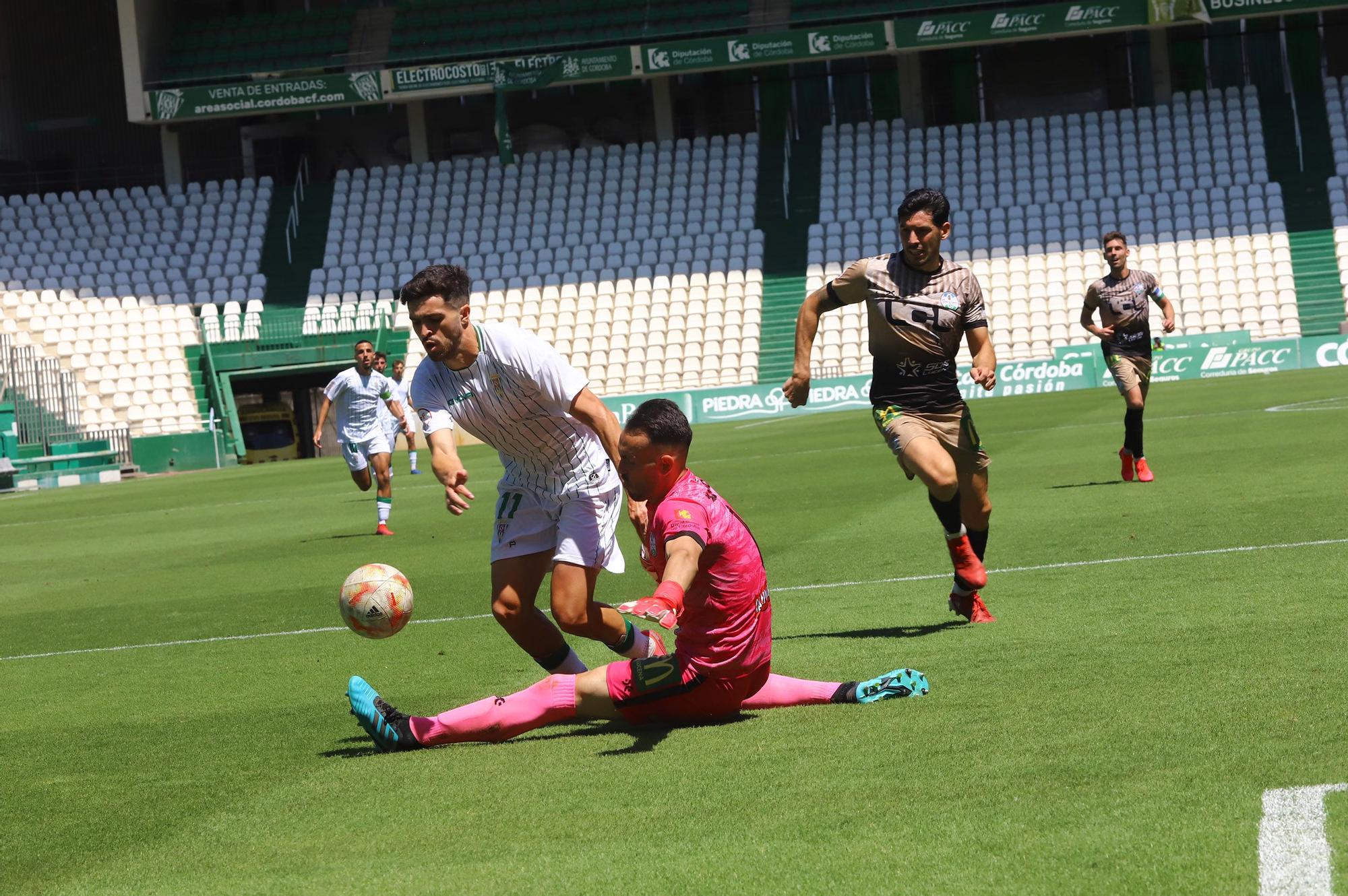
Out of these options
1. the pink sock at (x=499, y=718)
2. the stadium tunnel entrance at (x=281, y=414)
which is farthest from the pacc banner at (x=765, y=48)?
the pink sock at (x=499, y=718)

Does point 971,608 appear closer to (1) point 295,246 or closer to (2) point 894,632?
(2) point 894,632

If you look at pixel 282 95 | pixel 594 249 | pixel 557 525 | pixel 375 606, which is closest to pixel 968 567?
pixel 557 525

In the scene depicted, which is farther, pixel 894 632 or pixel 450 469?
pixel 894 632

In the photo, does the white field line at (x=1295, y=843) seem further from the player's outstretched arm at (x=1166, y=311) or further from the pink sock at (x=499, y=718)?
the player's outstretched arm at (x=1166, y=311)

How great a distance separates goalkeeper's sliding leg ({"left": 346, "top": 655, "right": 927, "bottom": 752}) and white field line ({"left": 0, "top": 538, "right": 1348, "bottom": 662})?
384cm

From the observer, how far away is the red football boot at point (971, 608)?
8.09 meters

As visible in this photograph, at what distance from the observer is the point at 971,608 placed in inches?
320

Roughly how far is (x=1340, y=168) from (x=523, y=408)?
3988 centimetres

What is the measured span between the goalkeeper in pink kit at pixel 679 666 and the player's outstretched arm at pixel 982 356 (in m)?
2.40

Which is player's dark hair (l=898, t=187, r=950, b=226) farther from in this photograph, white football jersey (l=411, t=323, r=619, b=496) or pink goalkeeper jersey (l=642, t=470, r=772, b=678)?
pink goalkeeper jersey (l=642, t=470, r=772, b=678)

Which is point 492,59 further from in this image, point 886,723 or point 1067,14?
point 886,723

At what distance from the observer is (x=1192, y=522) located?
11.4 metres

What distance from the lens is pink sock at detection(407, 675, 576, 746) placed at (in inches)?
241

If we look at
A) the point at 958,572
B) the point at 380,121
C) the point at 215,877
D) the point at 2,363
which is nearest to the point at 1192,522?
the point at 958,572
